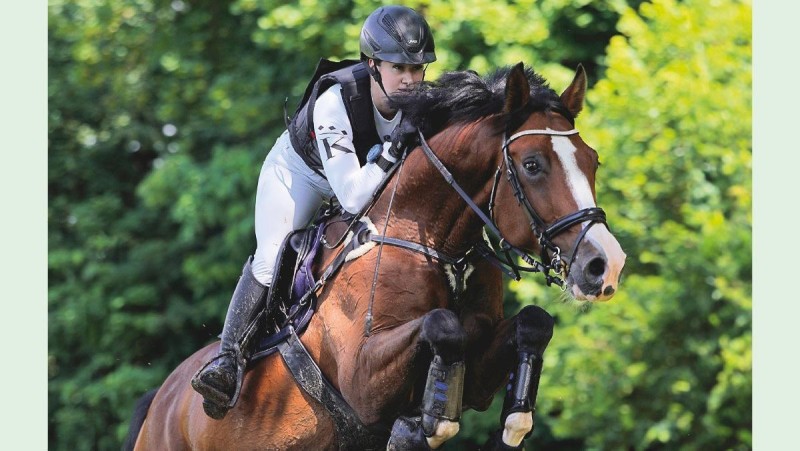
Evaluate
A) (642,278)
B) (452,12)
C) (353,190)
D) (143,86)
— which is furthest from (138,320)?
(353,190)

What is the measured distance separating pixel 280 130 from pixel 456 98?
10408mm

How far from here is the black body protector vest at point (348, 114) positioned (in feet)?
20.1

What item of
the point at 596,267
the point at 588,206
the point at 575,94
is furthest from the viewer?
the point at 575,94

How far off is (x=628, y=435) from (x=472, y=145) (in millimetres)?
7280

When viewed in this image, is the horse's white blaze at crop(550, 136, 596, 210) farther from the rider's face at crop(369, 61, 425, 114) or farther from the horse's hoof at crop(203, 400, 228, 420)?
the horse's hoof at crop(203, 400, 228, 420)

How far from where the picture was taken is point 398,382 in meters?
5.54

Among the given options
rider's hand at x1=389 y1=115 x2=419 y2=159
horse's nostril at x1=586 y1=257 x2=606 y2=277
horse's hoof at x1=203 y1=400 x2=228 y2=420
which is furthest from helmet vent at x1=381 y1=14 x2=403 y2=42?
horse's hoof at x1=203 y1=400 x2=228 y2=420

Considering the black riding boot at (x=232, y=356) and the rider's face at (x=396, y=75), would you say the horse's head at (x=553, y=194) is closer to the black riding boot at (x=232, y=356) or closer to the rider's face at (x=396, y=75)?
the rider's face at (x=396, y=75)

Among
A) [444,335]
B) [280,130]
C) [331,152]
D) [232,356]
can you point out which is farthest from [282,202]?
[280,130]

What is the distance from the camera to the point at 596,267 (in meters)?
5.09

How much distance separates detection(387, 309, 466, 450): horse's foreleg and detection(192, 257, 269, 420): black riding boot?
1221 millimetres

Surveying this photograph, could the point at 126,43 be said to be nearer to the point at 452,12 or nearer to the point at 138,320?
the point at 138,320

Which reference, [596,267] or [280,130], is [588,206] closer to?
[596,267]

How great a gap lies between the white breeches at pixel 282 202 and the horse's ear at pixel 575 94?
1.41 metres
